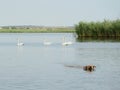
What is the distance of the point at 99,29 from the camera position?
3831 inches

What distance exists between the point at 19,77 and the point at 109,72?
6.47 meters

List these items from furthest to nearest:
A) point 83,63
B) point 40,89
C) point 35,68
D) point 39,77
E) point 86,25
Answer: point 86,25 → point 83,63 → point 35,68 → point 39,77 → point 40,89

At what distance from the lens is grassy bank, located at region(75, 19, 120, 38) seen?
9625 centimetres

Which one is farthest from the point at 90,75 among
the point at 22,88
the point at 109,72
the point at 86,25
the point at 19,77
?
the point at 86,25

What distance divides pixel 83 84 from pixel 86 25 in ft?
229

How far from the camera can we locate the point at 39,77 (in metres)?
31.7

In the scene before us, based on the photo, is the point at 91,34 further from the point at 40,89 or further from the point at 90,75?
the point at 40,89

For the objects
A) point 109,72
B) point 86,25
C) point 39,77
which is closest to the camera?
point 39,77

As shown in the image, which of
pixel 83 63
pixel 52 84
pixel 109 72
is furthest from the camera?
pixel 83 63

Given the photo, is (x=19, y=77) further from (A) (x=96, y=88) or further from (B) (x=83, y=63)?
(B) (x=83, y=63)

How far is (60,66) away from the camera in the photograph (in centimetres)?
3916

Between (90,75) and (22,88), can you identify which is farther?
(90,75)

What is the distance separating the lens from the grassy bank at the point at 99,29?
96250 millimetres

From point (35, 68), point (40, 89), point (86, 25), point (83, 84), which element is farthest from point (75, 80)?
point (86, 25)
